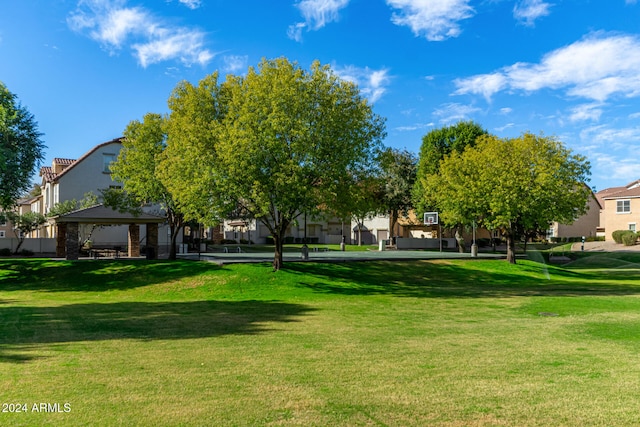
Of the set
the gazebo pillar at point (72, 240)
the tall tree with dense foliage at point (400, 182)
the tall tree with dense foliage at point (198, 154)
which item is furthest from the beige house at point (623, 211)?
the gazebo pillar at point (72, 240)

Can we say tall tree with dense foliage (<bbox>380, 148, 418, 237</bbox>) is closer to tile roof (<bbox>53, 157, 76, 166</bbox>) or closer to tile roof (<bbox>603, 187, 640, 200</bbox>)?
tile roof (<bbox>603, 187, 640, 200</bbox>)

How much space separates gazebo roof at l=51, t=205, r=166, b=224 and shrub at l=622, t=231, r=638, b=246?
175 ft

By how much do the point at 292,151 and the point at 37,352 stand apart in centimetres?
1763

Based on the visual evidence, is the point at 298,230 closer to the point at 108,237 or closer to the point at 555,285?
the point at 108,237

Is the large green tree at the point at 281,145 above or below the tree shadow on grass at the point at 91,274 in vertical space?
above

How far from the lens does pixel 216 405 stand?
21.1 ft

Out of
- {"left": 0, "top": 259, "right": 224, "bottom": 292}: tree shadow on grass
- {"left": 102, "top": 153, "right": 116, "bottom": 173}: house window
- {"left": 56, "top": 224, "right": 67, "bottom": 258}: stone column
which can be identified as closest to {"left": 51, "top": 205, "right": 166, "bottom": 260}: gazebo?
{"left": 0, "top": 259, "right": 224, "bottom": 292}: tree shadow on grass

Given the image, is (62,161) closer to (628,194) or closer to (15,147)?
(15,147)

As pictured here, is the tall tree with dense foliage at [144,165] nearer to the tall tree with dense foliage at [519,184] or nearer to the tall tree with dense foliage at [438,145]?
the tall tree with dense foliage at [519,184]

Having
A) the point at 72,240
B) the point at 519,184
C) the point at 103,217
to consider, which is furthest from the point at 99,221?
the point at 519,184

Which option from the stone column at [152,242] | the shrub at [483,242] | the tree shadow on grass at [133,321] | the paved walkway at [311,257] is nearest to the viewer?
the tree shadow on grass at [133,321]

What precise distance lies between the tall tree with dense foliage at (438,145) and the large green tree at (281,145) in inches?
1162

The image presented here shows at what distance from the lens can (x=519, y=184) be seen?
36.8m

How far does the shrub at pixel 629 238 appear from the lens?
60.0 meters
